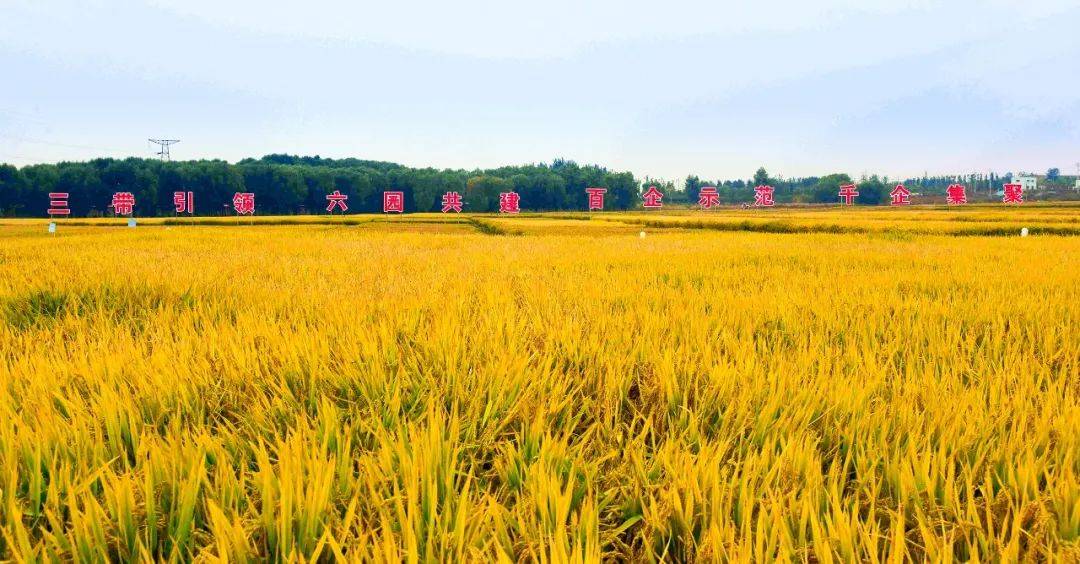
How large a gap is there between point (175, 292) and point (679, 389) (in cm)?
339

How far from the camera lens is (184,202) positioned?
77625 mm

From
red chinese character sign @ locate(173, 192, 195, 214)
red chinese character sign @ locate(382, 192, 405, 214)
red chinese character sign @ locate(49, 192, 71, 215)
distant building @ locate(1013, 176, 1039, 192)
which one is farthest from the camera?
distant building @ locate(1013, 176, 1039, 192)

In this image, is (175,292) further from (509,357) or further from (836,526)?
(836,526)

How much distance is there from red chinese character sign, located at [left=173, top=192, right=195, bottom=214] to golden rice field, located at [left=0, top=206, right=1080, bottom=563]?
296 ft

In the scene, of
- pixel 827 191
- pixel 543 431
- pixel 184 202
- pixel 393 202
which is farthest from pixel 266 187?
pixel 827 191

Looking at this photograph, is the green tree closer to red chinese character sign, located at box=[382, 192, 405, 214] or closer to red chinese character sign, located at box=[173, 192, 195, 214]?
red chinese character sign, located at box=[382, 192, 405, 214]

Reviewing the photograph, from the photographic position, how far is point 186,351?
1.91 metres

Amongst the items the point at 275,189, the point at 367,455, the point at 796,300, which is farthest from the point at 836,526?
the point at 275,189

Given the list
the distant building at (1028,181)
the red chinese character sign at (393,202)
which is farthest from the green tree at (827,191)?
the red chinese character sign at (393,202)

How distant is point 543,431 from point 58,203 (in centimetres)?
10141

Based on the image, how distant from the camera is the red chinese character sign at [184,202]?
7738 cm

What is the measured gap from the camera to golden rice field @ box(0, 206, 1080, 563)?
878 mm

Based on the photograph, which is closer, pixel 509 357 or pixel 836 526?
pixel 836 526

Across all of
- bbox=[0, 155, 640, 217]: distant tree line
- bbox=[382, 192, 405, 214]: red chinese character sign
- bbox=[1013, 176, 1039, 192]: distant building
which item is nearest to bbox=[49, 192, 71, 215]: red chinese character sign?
bbox=[0, 155, 640, 217]: distant tree line
